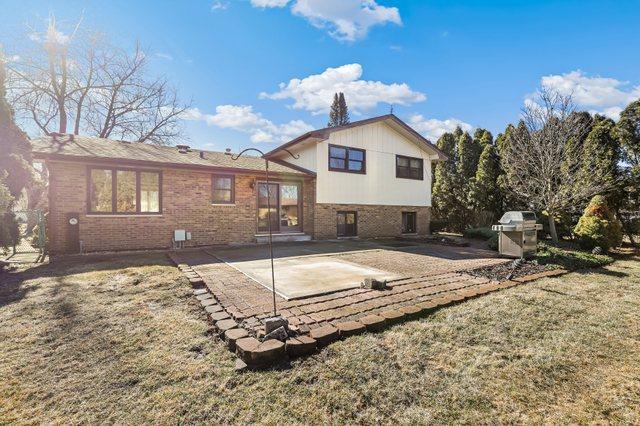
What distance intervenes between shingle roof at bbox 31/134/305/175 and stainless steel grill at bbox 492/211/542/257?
8.12 m

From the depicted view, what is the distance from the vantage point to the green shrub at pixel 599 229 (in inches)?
378

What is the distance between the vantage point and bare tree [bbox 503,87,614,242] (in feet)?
35.1

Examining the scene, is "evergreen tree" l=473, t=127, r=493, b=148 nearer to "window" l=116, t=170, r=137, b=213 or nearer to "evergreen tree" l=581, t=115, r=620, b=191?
"evergreen tree" l=581, t=115, r=620, b=191

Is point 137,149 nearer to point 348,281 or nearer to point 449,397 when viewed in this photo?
point 348,281

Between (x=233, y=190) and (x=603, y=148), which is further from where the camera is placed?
(x=603, y=148)

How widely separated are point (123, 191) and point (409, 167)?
13.3m

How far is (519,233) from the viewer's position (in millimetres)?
7883

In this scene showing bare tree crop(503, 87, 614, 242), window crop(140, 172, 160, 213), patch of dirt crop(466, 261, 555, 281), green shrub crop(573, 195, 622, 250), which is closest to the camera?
patch of dirt crop(466, 261, 555, 281)

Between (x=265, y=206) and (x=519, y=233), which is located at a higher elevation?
(x=265, y=206)

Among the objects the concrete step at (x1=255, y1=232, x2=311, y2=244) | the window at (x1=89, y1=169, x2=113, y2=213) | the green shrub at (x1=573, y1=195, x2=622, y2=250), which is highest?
the window at (x1=89, y1=169, x2=113, y2=213)

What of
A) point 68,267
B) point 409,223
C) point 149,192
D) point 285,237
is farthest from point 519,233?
point 149,192

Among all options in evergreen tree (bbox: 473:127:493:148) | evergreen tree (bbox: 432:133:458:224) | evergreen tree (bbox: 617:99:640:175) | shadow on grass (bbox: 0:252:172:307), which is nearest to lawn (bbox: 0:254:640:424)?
shadow on grass (bbox: 0:252:172:307)

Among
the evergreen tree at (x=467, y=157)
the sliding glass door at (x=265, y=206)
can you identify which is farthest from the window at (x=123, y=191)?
the evergreen tree at (x=467, y=157)

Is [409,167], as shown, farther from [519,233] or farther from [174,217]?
[174,217]
